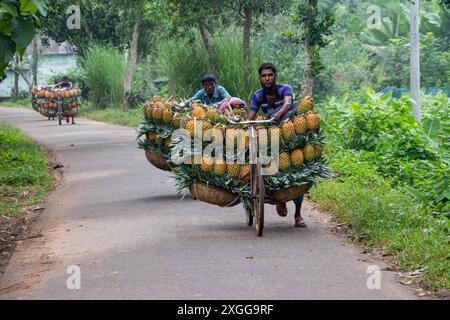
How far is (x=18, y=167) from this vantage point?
17734 millimetres

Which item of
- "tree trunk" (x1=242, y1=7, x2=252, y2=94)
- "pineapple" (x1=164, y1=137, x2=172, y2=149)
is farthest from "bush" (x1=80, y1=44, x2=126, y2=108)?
"pineapple" (x1=164, y1=137, x2=172, y2=149)

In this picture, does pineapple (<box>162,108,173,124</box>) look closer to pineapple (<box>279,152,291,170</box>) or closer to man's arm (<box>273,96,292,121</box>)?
man's arm (<box>273,96,292,121</box>)

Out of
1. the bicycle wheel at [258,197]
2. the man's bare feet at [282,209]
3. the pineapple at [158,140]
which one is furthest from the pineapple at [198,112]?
the pineapple at [158,140]

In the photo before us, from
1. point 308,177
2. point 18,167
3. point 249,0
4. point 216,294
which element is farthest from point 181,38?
point 216,294

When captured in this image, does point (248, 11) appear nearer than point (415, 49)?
No

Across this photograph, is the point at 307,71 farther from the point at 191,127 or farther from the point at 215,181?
the point at 215,181

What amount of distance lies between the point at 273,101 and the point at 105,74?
1166 inches

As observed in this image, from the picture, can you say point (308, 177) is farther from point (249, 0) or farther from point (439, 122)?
point (249, 0)

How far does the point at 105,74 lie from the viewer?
39969 millimetres

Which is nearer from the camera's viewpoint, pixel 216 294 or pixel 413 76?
pixel 216 294

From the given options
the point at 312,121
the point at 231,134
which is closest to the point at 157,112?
the point at 231,134

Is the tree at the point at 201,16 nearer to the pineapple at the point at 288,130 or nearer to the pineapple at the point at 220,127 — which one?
the pineapple at the point at 220,127

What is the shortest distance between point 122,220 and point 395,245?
378cm

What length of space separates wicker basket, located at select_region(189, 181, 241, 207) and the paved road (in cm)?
35
